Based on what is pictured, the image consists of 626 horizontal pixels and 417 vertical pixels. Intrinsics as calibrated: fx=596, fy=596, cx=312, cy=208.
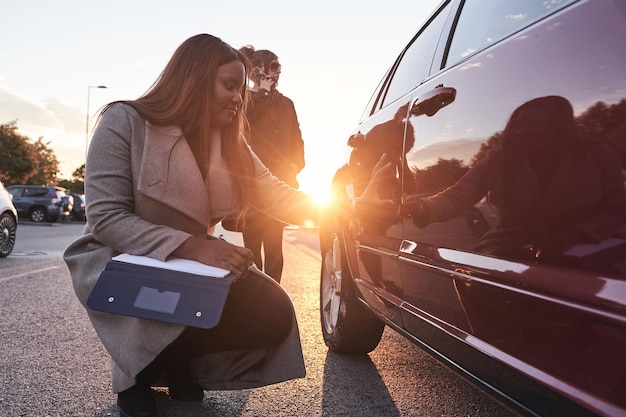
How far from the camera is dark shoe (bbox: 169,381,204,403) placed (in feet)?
7.97

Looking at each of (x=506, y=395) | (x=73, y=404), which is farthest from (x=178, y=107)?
(x=506, y=395)

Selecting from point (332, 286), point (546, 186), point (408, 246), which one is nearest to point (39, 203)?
point (332, 286)

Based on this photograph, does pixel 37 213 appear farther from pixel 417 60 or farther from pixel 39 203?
pixel 417 60

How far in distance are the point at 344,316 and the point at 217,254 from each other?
1.24m

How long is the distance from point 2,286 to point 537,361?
221 inches

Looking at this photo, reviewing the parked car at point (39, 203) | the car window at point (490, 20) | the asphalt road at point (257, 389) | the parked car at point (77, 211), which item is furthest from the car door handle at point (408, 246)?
the parked car at point (77, 211)

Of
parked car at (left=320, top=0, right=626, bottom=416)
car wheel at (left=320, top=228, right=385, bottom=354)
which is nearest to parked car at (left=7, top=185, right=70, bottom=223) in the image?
car wheel at (left=320, top=228, right=385, bottom=354)

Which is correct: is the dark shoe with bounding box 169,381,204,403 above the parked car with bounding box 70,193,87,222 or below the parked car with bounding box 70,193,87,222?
above

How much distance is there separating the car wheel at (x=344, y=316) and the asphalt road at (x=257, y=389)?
0.11 metres

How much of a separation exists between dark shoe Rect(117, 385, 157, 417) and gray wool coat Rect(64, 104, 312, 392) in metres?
0.05

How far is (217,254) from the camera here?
207cm

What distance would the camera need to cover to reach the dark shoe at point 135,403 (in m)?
2.18

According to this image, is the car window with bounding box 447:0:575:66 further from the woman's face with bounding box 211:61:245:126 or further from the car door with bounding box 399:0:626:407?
the woman's face with bounding box 211:61:245:126

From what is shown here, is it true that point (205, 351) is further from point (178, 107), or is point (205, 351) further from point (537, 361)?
point (537, 361)
